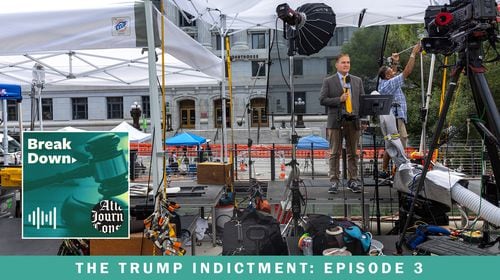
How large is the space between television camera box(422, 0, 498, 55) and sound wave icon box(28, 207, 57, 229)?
132 inches

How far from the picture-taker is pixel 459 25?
11.1 feet

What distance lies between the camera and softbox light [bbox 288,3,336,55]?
4.76 metres

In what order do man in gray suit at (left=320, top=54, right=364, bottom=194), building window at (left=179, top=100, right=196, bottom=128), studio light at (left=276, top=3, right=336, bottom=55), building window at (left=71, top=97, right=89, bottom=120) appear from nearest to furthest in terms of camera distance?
1. studio light at (left=276, top=3, right=336, bottom=55)
2. man in gray suit at (left=320, top=54, right=364, bottom=194)
3. building window at (left=179, top=100, right=196, bottom=128)
4. building window at (left=71, top=97, right=89, bottom=120)

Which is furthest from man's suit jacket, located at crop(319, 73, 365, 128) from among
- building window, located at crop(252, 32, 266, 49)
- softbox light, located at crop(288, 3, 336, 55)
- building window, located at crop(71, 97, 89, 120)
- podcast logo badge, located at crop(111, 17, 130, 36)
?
building window, located at crop(71, 97, 89, 120)

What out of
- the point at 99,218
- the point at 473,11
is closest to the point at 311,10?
the point at 473,11

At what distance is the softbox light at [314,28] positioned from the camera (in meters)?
4.76

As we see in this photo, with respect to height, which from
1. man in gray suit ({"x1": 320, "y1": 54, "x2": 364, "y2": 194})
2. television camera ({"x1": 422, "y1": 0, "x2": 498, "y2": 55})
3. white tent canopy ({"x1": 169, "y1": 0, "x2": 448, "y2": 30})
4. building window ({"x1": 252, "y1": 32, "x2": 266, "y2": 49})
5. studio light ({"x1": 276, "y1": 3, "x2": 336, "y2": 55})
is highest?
building window ({"x1": 252, "y1": 32, "x2": 266, "y2": 49})

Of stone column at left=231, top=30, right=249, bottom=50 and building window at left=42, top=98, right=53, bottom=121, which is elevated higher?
stone column at left=231, top=30, right=249, bottom=50

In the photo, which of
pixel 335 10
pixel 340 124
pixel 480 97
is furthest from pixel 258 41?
pixel 480 97

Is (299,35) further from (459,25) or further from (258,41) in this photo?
(258,41)

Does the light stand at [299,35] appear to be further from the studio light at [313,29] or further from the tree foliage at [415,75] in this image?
the tree foliage at [415,75]

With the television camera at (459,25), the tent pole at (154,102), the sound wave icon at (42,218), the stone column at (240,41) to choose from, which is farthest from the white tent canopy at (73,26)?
the stone column at (240,41)

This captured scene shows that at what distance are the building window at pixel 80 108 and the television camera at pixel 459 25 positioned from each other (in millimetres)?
43532

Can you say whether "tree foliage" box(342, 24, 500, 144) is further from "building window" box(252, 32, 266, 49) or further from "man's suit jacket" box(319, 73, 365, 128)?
"building window" box(252, 32, 266, 49)
